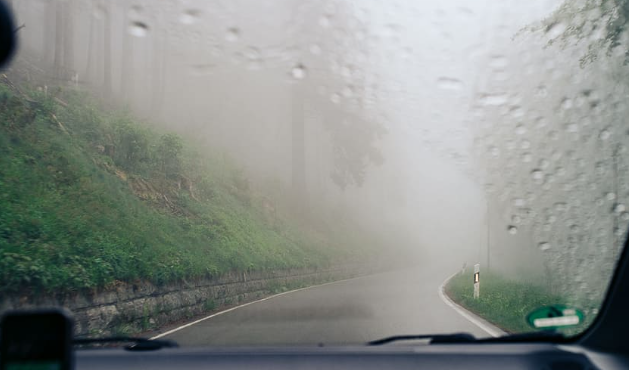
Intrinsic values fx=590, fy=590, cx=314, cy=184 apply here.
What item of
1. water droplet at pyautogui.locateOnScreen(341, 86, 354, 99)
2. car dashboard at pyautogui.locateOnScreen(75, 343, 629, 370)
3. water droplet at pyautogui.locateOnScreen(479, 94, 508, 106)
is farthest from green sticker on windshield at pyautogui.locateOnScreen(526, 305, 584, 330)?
→ water droplet at pyautogui.locateOnScreen(341, 86, 354, 99)

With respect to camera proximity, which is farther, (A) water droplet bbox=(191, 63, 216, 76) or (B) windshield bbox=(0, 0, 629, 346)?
(A) water droplet bbox=(191, 63, 216, 76)

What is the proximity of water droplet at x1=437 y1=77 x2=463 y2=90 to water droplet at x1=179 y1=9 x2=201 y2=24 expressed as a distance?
12.6 feet

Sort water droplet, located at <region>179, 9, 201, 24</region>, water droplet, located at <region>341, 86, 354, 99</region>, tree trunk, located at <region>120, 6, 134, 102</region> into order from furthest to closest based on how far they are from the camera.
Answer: tree trunk, located at <region>120, 6, 134, 102</region> < water droplet, located at <region>341, 86, 354, 99</region> < water droplet, located at <region>179, 9, 201, 24</region>

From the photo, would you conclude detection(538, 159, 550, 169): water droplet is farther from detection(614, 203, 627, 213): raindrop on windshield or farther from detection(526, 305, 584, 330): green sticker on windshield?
detection(526, 305, 584, 330): green sticker on windshield

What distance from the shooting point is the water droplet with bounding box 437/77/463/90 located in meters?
8.31

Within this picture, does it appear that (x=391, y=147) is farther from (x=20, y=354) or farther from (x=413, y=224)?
(x=20, y=354)

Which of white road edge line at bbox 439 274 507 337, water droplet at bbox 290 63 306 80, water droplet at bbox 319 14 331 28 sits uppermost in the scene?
water droplet at bbox 319 14 331 28

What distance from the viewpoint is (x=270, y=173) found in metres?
15.4

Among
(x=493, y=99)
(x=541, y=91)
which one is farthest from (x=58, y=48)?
(x=541, y=91)

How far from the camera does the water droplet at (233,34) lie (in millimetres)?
9023

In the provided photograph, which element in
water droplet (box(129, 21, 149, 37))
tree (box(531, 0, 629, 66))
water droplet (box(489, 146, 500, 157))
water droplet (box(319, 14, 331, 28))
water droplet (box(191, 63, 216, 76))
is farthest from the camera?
water droplet (box(191, 63, 216, 76))

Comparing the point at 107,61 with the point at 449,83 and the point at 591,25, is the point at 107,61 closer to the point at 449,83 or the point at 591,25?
the point at 449,83

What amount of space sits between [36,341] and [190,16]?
8.33m

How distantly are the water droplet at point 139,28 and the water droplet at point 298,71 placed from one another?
253 cm
